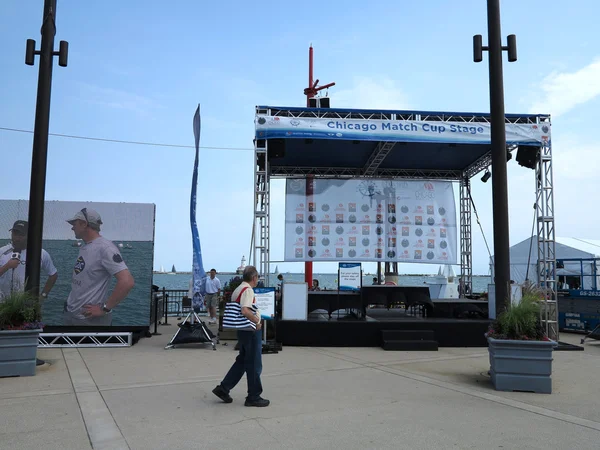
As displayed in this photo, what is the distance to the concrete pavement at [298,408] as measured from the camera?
4578 mm

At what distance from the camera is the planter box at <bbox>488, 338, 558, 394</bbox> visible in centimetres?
688

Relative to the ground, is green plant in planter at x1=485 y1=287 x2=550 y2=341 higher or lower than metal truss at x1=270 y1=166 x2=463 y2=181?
lower

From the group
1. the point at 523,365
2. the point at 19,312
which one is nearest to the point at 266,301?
the point at 19,312

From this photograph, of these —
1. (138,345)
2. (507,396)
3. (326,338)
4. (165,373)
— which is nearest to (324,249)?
(326,338)

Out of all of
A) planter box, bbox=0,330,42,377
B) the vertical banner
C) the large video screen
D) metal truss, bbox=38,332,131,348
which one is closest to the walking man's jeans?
planter box, bbox=0,330,42,377

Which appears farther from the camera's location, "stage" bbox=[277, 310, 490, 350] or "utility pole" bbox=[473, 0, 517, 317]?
"stage" bbox=[277, 310, 490, 350]

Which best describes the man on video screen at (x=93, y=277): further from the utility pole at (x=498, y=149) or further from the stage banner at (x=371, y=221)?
the utility pole at (x=498, y=149)

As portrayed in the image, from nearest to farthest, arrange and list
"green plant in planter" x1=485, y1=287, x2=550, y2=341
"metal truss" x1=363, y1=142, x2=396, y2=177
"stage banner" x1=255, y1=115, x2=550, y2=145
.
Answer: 1. "green plant in planter" x1=485, y1=287, x2=550, y2=341
2. "stage banner" x1=255, y1=115, x2=550, y2=145
3. "metal truss" x1=363, y1=142, x2=396, y2=177

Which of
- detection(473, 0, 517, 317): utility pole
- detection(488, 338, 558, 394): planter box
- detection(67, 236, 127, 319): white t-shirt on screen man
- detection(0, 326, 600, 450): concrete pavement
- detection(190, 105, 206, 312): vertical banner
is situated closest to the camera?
detection(0, 326, 600, 450): concrete pavement

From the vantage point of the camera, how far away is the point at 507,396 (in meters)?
6.61

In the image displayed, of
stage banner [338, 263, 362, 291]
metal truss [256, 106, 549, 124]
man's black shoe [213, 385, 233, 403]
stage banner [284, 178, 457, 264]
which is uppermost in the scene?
metal truss [256, 106, 549, 124]

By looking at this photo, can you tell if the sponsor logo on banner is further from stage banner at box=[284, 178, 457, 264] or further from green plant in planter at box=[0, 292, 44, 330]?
green plant in planter at box=[0, 292, 44, 330]

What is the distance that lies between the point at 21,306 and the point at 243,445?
510 centimetres

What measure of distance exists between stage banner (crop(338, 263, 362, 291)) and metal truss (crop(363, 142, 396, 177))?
327 centimetres
